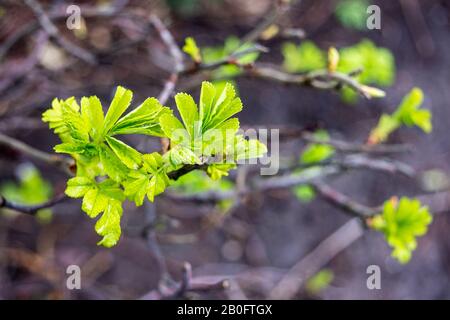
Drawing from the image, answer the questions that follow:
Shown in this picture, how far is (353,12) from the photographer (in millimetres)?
2619

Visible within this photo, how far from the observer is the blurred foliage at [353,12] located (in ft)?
8.61

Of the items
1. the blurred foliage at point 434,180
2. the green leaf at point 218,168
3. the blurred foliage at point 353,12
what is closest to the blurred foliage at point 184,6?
the blurred foliage at point 353,12

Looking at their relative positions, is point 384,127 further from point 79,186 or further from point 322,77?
point 79,186

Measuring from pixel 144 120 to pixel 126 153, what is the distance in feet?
0.18

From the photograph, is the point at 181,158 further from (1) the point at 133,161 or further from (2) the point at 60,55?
(2) the point at 60,55

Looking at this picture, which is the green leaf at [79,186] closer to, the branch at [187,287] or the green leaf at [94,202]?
the green leaf at [94,202]

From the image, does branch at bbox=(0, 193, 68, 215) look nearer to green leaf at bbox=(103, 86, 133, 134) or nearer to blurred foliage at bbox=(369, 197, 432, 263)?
green leaf at bbox=(103, 86, 133, 134)

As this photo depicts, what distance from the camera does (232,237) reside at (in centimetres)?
239

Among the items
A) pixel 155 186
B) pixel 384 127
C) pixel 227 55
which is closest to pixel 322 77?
pixel 227 55

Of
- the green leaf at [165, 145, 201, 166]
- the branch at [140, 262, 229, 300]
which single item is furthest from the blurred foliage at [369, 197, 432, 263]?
the green leaf at [165, 145, 201, 166]

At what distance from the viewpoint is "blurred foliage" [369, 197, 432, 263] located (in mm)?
1084

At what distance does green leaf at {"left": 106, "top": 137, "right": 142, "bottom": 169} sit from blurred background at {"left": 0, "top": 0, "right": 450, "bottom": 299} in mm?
1179

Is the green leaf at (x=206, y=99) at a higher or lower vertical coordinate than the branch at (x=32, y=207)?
higher
